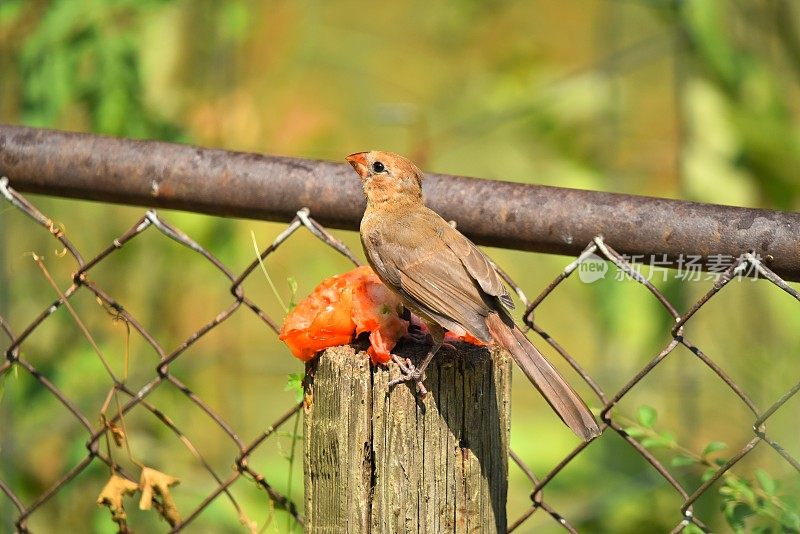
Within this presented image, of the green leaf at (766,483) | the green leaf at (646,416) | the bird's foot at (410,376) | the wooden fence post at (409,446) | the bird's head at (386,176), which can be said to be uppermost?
the bird's head at (386,176)

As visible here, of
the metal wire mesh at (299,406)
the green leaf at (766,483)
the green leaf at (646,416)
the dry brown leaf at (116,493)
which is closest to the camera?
the metal wire mesh at (299,406)

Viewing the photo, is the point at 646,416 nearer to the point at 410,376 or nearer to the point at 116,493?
the point at 410,376

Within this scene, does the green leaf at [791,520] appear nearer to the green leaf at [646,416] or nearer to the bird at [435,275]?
the green leaf at [646,416]

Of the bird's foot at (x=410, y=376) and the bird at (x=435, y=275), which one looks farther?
the bird at (x=435, y=275)

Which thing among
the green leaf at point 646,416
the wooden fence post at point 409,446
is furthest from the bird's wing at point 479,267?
the wooden fence post at point 409,446

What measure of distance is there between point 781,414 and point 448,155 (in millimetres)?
2408

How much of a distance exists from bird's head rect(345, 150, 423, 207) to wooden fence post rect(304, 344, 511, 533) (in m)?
0.83

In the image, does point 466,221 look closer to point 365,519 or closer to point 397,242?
point 397,242

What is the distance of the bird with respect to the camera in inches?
82.2

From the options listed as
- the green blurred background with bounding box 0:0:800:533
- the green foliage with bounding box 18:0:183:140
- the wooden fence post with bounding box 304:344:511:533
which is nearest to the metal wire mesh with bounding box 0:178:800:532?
the wooden fence post with bounding box 304:344:511:533

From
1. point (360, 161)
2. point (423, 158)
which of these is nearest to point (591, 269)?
point (360, 161)

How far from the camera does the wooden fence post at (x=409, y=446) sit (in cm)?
181

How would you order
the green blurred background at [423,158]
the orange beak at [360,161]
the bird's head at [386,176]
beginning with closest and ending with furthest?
the bird's head at [386,176] → the orange beak at [360,161] → the green blurred background at [423,158]

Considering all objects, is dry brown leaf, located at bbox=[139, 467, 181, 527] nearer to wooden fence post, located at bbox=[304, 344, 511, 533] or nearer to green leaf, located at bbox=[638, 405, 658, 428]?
wooden fence post, located at bbox=[304, 344, 511, 533]
